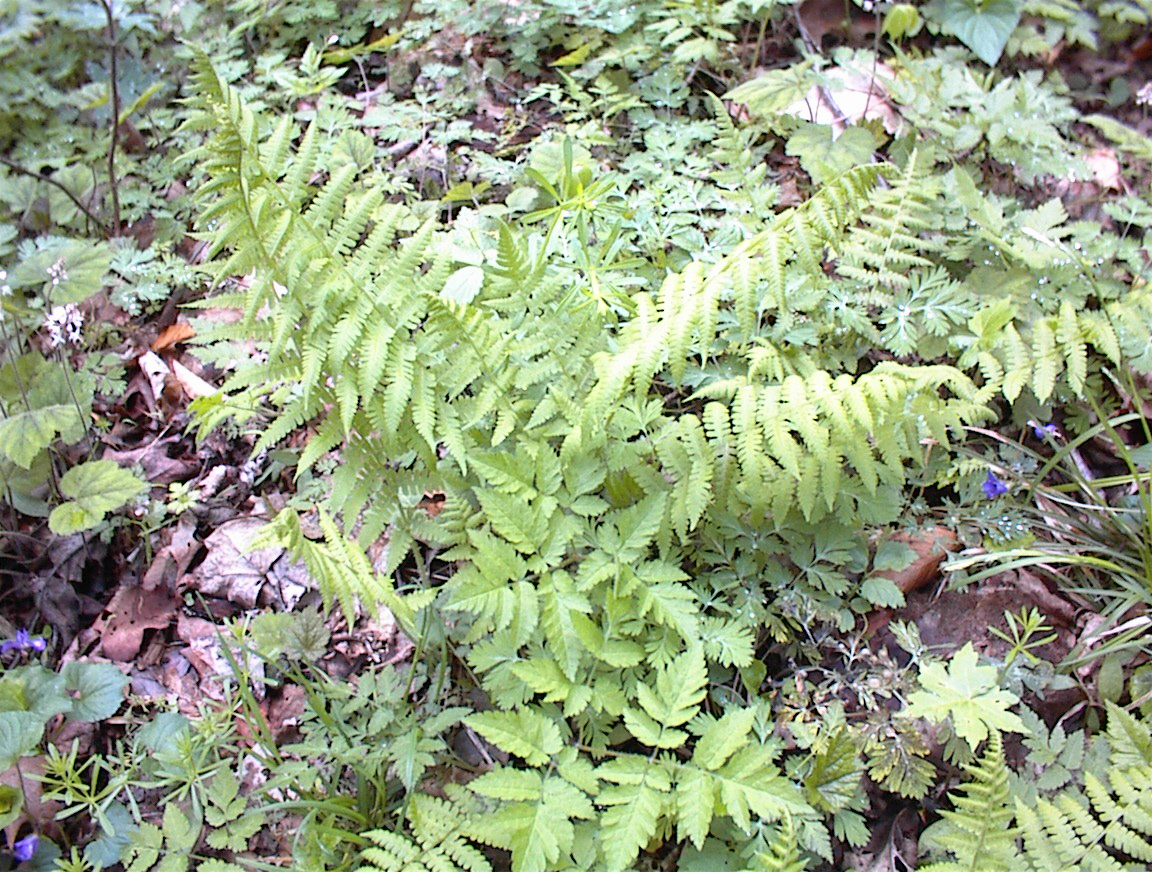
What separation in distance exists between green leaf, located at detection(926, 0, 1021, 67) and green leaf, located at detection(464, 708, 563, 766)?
3169 mm

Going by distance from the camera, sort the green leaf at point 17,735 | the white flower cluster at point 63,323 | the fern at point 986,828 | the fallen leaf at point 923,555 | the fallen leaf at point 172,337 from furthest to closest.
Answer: the fallen leaf at point 172,337, the white flower cluster at point 63,323, the fallen leaf at point 923,555, the green leaf at point 17,735, the fern at point 986,828

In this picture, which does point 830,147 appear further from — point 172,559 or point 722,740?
point 172,559

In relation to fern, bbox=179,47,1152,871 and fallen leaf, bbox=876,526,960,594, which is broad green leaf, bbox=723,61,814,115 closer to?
fern, bbox=179,47,1152,871

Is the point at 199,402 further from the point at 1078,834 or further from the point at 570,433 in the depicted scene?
the point at 1078,834

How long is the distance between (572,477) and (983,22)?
2840 mm

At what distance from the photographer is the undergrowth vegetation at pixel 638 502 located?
2029 mm

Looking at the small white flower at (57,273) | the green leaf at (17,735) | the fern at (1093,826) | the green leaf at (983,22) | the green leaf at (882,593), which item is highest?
the green leaf at (983,22)

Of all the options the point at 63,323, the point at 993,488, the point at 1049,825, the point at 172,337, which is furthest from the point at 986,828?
the point at 172,337

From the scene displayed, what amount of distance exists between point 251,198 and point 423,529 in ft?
2.96

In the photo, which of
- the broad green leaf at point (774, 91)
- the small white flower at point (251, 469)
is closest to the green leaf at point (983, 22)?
the broad green leaf at point (774, 91)

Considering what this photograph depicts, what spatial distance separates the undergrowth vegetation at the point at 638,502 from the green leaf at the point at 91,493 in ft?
0.04

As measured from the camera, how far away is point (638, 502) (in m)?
2.26

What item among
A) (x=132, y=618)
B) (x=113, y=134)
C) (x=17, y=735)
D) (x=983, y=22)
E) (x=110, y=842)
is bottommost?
(x=110, y=842)

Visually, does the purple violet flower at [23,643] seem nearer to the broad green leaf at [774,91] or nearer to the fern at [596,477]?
the fern at [596,477]
